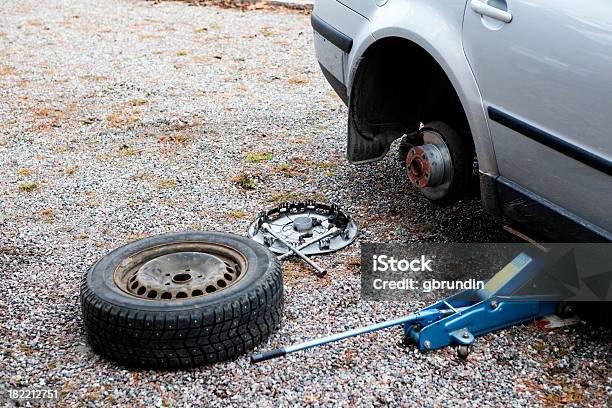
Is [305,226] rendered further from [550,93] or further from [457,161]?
[550,93]

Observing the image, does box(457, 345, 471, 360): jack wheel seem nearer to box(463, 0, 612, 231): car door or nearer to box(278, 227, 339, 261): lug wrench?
box(463, 0, 612, 231): car door

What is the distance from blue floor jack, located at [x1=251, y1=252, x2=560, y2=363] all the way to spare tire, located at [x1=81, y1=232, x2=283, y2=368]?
394mm

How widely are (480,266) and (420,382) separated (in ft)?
3.18

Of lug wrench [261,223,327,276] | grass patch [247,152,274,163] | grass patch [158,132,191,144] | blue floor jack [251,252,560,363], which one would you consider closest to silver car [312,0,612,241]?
blue floor jack [251,252,560,363]

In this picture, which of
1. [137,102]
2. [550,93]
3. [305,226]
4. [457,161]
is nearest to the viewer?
[550,93]

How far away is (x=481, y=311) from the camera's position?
2777mm

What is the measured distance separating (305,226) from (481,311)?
43.8 inches

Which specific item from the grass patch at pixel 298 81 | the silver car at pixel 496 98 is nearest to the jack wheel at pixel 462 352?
the silver car at pixel 496 98

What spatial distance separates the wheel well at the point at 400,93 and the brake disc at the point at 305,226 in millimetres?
458

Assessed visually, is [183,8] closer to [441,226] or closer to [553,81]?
[441,226]

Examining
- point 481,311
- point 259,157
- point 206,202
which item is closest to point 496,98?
point 481,311

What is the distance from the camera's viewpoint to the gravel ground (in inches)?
102

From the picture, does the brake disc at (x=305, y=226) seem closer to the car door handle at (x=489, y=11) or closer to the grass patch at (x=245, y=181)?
the grass patch at (x=245, y=181)

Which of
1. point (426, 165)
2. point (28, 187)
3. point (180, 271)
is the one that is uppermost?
point (426, 165)
